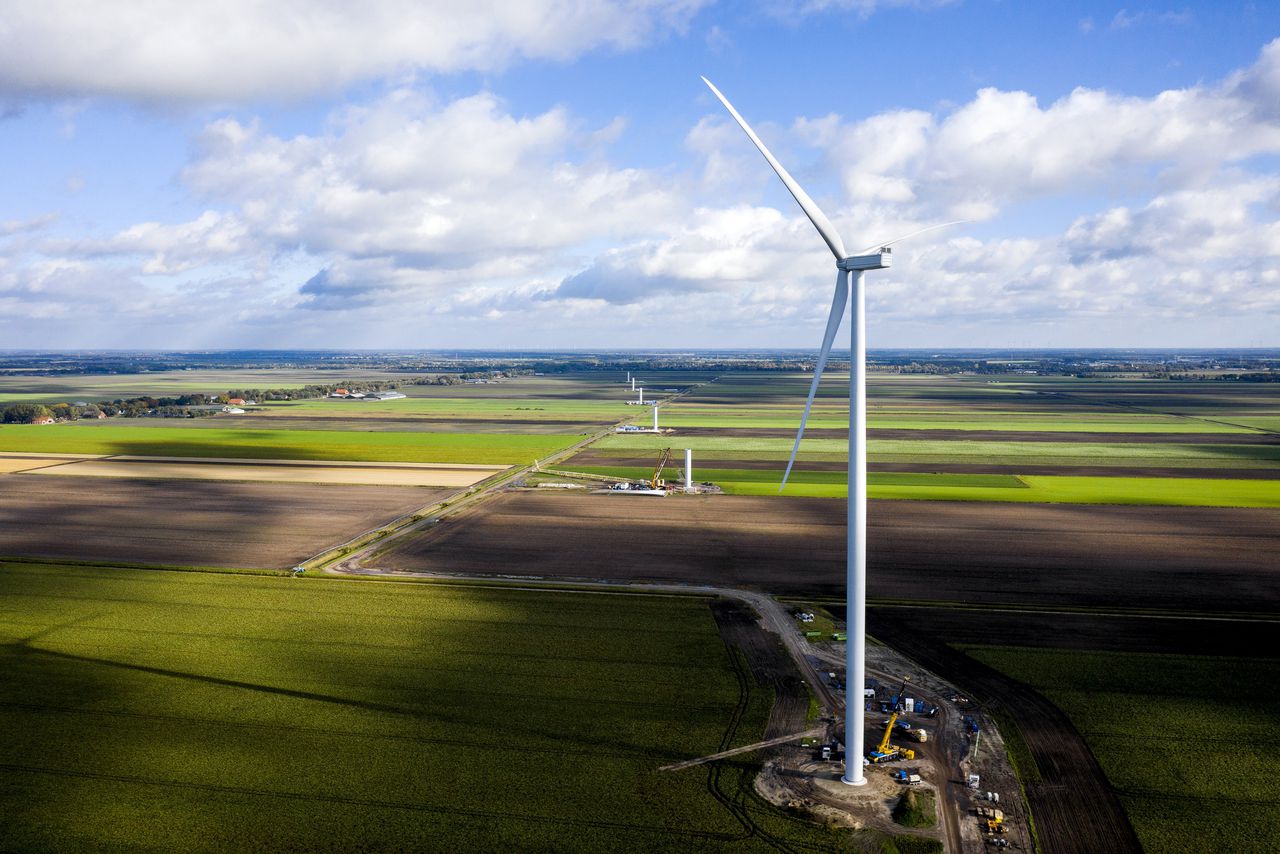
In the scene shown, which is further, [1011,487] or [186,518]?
[1011,487]

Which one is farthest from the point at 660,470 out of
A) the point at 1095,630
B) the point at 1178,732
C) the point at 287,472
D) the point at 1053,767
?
the point at 1053,767

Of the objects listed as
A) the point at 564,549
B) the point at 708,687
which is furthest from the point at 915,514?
the point at 708,687

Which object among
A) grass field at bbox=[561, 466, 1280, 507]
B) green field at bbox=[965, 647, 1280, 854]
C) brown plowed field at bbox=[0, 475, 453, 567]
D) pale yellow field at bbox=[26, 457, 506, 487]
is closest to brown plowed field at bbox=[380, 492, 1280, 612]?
→ grass field at bbox=[561, 466, 1280, 507]

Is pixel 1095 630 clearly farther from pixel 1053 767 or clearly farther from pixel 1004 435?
pixel 1004 435

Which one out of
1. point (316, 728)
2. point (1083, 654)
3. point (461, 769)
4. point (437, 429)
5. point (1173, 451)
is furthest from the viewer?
point (437, 429)

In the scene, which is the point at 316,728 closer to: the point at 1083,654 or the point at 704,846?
the point at 704,846

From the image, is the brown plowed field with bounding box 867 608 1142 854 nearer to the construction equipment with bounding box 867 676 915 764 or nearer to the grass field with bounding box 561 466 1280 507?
the construction equipment with bounding box 867 676 915 764
